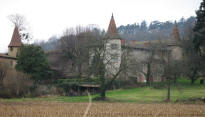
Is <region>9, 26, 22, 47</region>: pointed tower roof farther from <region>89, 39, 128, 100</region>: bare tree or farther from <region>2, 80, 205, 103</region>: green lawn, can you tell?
<region>89, 39, 128, 100</region>: bare tree

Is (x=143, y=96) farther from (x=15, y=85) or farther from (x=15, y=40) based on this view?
(x=15, y=40)

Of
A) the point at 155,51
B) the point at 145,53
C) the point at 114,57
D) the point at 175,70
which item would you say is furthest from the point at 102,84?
the point at 145,53

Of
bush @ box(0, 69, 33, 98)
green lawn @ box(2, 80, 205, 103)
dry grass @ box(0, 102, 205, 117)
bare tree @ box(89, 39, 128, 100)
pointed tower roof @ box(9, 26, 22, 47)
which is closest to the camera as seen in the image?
dry grass @ box(0, 102, 205, 117)

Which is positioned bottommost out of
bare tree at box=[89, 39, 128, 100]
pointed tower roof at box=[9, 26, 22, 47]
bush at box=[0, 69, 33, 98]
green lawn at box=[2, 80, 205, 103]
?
green lawn at box=[2, 80, 205, 103]

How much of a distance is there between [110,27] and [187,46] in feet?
59.7

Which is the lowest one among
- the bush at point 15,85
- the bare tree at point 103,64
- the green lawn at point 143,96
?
the green lawn at point 143,96

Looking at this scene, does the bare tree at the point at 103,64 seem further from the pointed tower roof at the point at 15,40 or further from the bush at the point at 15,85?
the pointed tower roof at the point at 15,40

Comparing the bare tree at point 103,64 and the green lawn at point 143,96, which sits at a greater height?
the bare tree at point 103,64

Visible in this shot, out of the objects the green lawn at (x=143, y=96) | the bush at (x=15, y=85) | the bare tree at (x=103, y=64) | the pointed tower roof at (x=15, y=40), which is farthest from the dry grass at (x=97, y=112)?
the pointed tower roof at (x=15, y=40)

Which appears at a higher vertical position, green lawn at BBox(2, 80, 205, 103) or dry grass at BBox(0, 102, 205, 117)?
dry grass at BBox(0, 102, 205, 117)

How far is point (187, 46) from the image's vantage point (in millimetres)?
57375

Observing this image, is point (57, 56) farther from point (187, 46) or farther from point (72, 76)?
point (187, 46)

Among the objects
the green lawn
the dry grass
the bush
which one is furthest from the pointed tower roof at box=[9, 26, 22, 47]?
the dry grass

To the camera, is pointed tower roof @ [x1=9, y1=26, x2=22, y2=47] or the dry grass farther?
pointed tower roof @ [x1=9, y1=26, x2=22, y2=47]
